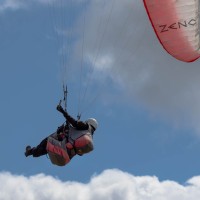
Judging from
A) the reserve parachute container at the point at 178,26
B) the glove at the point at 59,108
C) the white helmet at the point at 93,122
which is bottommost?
the glove at the point at 59,108

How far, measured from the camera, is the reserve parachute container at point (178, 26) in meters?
11.6

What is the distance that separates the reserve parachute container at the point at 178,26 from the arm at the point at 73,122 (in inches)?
158

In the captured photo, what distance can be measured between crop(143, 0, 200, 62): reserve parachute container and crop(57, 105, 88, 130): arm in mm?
4002

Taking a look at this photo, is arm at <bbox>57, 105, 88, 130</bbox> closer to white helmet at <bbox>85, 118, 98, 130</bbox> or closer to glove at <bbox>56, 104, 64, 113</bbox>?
glove at <bbox>56, 104, 64, 113</bbox>

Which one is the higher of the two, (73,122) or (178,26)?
(178,26)

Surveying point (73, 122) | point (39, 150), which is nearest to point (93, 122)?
point (73, 122)

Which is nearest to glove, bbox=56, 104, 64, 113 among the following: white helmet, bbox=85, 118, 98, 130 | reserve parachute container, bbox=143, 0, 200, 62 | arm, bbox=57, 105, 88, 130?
arm, bbox=57, 105, 88, 130

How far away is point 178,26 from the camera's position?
39.0ft

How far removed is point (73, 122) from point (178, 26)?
5011 mm

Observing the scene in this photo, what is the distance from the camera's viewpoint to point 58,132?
447 inches

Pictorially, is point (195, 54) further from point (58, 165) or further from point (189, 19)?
point (58, 165)

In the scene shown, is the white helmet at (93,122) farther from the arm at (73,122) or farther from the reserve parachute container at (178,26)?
the reserve parachute container at (178,26)

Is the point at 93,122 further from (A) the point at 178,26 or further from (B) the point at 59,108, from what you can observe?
(A) the point at 178,26

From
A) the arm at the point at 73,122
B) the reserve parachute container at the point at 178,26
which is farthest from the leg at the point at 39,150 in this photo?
the reserve parachute container at the point at 178,26
